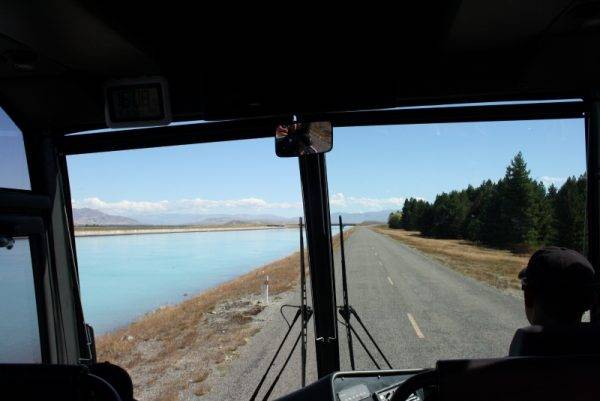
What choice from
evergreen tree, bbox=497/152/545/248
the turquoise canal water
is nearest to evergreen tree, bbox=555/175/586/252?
evergreen tree, bbox=497/152/545/248

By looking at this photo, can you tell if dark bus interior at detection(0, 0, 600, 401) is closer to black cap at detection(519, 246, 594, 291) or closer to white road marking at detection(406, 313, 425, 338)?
black cap at detection(519, 246, 594, 291)

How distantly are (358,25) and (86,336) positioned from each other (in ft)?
11.3

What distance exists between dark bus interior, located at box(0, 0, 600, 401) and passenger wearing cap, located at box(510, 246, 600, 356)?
988 mm

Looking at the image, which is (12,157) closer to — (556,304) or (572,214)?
(556,304)

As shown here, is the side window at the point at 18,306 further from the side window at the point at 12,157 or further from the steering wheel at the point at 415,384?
the steering wheel at the point at 415,384

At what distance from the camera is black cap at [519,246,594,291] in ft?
5.91

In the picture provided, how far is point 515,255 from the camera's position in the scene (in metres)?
4.00

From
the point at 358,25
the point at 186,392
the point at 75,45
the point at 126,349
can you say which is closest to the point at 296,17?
the point at 358,25

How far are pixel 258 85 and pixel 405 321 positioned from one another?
715 cm

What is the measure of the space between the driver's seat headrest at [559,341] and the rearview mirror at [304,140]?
1.92 meters

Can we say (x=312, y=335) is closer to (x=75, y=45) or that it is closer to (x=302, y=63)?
(x=302, y=63)

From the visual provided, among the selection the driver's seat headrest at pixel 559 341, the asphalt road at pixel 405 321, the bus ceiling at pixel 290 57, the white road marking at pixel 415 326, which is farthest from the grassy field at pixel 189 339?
the white road marking at pixel 415 326

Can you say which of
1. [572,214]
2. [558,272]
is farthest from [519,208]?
[558,272]

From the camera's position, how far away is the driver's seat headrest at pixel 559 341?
1570mm
